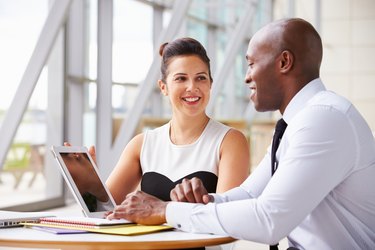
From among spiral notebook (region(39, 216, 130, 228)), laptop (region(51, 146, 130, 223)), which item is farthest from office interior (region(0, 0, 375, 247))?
spiral notebook (region(39, 216, 130, 228))

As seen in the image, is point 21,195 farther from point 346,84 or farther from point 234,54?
point 346,84

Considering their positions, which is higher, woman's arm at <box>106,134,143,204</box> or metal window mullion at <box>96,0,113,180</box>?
metal window mullion at <box>96,0,113,180</box>

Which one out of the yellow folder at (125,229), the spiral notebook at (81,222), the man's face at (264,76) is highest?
the man's face at (264,76)

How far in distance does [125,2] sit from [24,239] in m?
6.69

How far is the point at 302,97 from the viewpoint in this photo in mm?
2041

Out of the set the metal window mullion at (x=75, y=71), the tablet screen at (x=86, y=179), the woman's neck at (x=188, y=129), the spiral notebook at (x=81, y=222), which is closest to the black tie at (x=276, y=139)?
the spiral notebook at (x=81, y=222)

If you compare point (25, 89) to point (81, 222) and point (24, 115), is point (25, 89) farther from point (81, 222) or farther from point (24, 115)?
point (81, 222)

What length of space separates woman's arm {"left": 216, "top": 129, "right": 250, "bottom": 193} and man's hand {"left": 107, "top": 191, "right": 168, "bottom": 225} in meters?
0.70

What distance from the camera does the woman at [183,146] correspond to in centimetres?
284

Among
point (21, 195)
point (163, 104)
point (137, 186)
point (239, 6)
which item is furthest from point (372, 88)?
point (137, 186)

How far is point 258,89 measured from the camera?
6.84 feet

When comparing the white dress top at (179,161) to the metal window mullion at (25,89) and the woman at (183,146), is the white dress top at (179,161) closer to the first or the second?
the woman at (183,146)

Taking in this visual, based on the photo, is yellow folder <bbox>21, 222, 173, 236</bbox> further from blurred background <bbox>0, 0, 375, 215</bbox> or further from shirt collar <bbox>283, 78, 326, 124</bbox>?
blurred background <bbox>0, 0, 375, 215</bbox>

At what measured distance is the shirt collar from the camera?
6.68 feet
